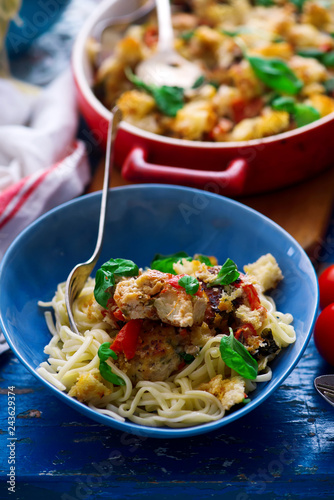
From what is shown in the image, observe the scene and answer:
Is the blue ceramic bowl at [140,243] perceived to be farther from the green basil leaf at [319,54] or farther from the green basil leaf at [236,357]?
the green basil leaf at [319,54]

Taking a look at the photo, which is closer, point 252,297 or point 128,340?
point 128,340

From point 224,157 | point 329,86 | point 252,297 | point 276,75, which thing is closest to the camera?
point 252,297

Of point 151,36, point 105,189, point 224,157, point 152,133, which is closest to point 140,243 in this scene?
point 105,189

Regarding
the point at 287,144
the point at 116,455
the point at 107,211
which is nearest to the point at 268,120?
the point at 287,144

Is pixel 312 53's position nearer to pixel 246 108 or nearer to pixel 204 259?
pixel 246 108

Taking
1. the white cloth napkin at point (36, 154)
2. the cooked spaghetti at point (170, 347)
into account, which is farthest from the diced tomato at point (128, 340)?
the white cloth napkin at point (36, 154)

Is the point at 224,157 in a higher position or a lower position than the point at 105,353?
higher

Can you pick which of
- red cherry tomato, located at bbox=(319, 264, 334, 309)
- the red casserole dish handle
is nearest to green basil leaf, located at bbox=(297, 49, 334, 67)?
the red casserole dish handle
